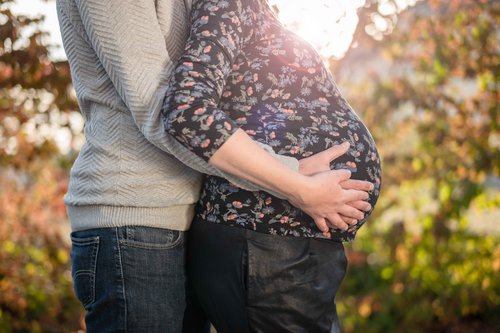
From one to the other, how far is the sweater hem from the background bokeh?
2.11 metres

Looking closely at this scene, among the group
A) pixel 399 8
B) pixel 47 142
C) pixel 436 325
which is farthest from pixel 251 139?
pixel 436 325

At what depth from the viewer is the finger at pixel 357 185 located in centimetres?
153

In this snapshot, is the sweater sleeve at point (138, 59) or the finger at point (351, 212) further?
the finger at point (351, 212)

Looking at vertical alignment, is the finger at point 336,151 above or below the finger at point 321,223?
above

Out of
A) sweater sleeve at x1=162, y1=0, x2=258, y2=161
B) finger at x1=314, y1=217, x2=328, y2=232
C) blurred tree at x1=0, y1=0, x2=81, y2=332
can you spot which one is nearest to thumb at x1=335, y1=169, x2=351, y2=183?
finger at x1=314, y1=217, x2=328, y2=232

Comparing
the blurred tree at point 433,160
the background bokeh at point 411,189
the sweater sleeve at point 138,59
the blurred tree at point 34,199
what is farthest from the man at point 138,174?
the blurred tree at point 433,160

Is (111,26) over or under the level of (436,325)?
over

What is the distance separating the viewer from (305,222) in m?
1.51

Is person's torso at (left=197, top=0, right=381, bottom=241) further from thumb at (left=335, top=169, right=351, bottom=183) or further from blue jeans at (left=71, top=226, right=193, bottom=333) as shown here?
blue jeans at (left=71, top=226, right=193, bottom=333)

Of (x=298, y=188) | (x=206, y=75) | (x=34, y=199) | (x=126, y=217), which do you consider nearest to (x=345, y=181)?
(x=298, y=188)

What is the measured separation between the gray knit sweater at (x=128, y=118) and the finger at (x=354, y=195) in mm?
154

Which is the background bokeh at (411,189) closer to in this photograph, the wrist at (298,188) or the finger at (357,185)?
the finger at (357,185)

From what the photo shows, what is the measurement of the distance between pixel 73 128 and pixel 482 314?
3.45 metres

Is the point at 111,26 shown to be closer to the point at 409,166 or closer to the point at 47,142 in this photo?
the point at 47,142
